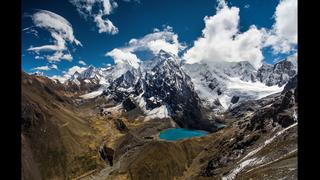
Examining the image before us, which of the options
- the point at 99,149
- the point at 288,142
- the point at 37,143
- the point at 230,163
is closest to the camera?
the point at 288,142
